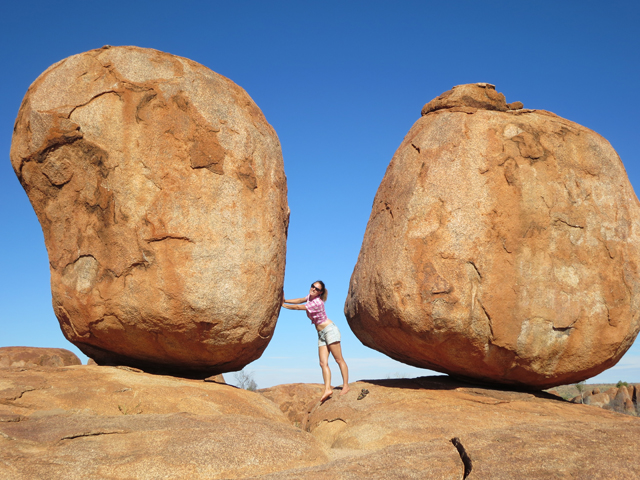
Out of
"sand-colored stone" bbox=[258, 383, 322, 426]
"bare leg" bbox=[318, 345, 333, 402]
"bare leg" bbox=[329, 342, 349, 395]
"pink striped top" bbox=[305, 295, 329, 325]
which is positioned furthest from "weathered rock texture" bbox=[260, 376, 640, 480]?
"sand-colored stone" bbox=[258, 383, 322, 426]

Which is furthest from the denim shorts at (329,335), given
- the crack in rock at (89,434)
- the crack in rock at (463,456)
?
the crack in rock at (89,434)

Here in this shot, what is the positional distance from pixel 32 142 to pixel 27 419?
10.2 ft

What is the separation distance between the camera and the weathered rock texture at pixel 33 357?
427 inches

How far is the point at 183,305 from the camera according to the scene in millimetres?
6047

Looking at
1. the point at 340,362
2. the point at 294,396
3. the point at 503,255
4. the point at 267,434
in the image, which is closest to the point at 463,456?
the point at 267,434

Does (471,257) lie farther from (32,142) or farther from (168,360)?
(32,142)

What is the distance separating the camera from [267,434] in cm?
468

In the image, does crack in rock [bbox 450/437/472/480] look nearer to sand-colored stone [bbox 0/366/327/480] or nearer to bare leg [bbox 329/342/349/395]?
sand-colored stone [bbox 0/366/327/480]

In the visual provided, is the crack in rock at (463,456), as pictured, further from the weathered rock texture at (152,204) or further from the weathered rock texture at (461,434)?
the weathered rock texture at (152,204)

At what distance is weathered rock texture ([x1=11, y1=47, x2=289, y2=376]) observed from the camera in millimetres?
6117

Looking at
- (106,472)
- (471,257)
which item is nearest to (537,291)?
(471,257)

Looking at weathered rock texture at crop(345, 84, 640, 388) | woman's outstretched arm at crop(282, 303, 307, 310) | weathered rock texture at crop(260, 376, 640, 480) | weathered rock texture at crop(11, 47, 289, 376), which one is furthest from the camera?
woman's outstretched arm at crop(282, 303, 307, 310)

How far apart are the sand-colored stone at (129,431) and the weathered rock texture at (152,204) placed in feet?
2.03

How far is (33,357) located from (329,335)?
665 cm
